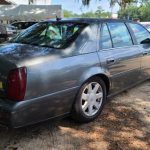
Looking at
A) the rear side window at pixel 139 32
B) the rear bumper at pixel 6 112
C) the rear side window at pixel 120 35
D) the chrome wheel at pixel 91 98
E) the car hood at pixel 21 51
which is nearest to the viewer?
the rear bumper at pixel 6 112

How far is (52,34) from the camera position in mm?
4762

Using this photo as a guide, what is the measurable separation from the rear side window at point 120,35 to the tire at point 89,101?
804 millimetres

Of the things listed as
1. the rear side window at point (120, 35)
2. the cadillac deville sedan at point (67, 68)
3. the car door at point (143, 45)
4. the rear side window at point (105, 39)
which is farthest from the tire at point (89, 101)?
the car door at point (143, 45)

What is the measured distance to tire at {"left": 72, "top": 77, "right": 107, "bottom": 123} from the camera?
4301 mm

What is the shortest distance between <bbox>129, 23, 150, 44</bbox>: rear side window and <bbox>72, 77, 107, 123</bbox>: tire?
58.8 inches

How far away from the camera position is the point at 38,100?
3713 mm

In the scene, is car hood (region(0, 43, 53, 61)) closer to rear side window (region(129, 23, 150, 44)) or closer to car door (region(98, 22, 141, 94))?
car door (region(98, 22, 141, 94))

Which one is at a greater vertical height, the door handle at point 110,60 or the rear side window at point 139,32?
the rear side window at point 139,32

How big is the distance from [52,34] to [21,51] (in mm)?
801

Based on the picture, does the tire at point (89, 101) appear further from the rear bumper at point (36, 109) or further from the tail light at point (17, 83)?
the tail light at point (17, 83)

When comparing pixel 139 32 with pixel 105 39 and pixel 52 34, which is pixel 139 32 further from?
pixel 52 34

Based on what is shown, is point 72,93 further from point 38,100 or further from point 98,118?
point 98,118

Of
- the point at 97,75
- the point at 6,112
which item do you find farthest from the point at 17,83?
the point at 97,75

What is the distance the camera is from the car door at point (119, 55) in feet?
15.6
